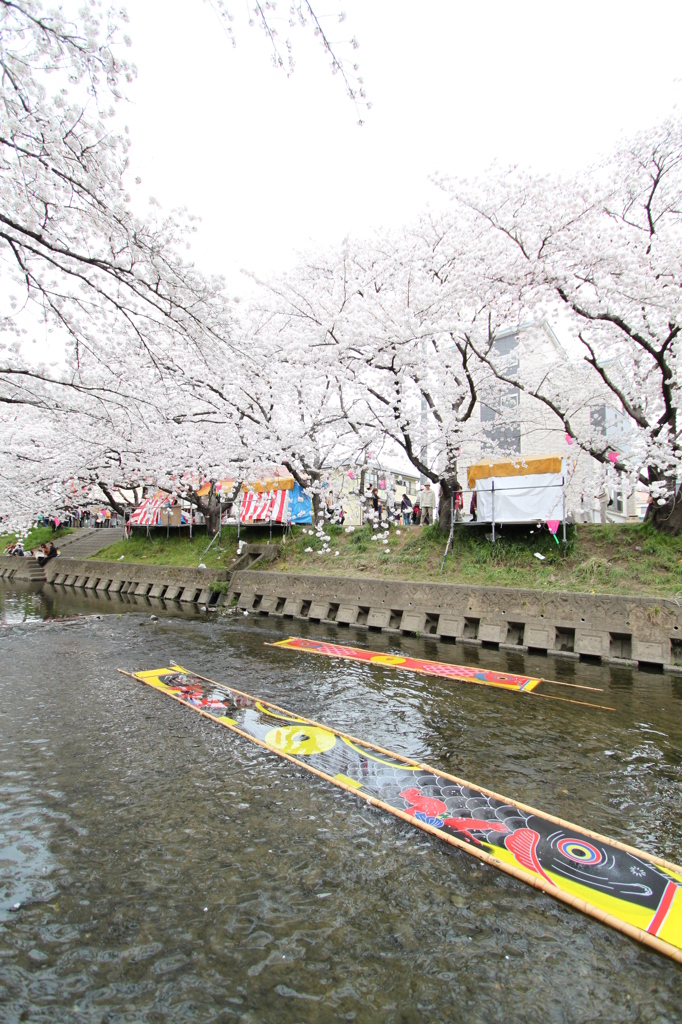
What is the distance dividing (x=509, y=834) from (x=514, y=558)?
391 inches

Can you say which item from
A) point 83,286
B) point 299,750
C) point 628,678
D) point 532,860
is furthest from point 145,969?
point 628,678

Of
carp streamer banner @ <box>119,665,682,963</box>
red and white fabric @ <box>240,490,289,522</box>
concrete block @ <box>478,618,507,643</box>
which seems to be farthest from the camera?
red and white fabric @ <box>240,490,289,522</box>

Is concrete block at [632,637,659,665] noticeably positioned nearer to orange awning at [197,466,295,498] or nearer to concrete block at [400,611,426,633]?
concrete block at [400,611,426,633]

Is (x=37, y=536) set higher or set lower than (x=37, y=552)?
higher

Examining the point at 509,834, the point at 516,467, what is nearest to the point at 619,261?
the point at 516,467

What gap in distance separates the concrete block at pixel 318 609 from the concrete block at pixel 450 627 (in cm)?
383

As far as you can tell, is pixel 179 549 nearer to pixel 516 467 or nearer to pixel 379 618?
pixel 379 618

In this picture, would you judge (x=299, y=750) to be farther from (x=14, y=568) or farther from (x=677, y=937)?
(x=14, y=568)

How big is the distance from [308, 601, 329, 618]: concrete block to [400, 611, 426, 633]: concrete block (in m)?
2.81

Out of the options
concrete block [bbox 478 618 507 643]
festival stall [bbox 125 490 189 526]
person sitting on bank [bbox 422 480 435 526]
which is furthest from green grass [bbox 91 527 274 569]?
concrete block [bbox 478 618 507 643]

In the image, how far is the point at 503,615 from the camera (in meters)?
11.3

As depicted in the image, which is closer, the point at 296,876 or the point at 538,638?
the point at 296,876

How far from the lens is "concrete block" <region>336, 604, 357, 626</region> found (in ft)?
46.1

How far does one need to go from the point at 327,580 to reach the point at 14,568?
2609 cm
